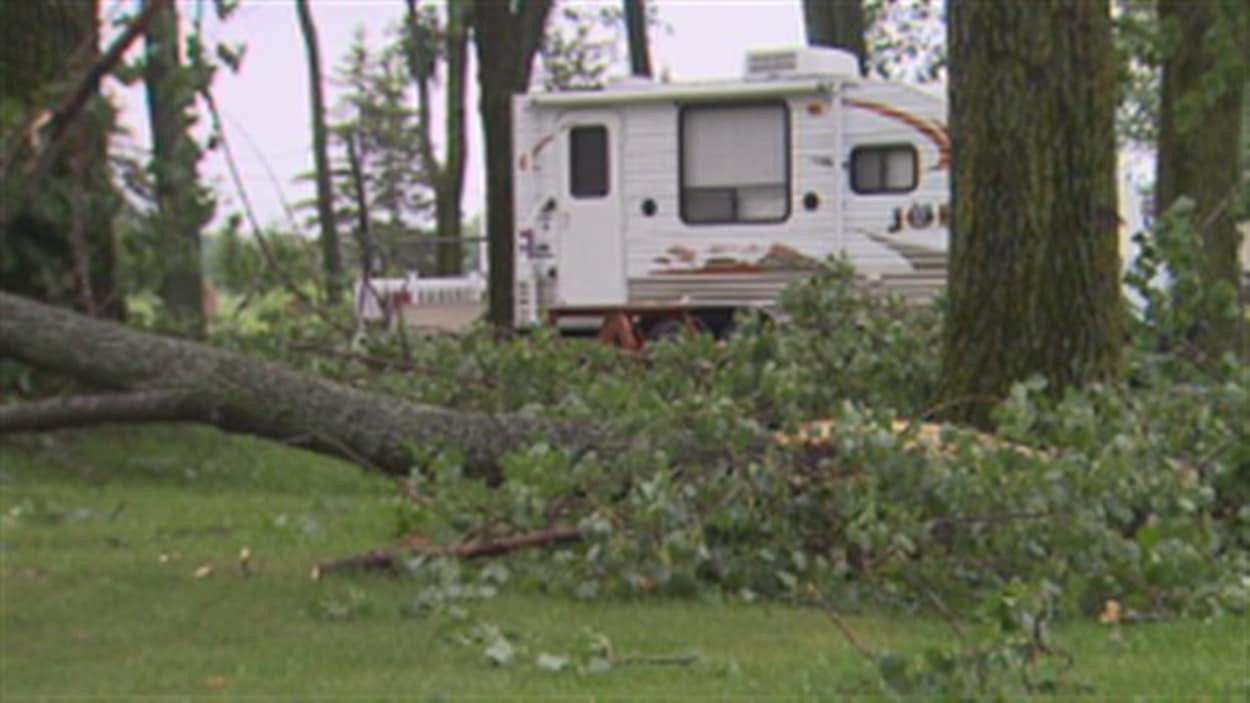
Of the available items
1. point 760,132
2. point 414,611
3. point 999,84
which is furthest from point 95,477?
point 760,132

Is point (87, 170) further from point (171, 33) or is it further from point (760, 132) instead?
point (760, 132)

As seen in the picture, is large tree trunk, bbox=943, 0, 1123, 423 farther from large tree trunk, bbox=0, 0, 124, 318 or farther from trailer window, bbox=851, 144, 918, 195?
trailer window, bbox=851, 144, 918, 195

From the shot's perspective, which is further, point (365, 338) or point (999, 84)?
point (365, 338)

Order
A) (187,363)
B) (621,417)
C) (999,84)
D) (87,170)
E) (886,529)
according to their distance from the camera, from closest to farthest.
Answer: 1. (886,529)
2. (187,363)
3. (621,417)
4. (999,84)
5. (87,170)

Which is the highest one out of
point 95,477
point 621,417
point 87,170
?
point 87,170

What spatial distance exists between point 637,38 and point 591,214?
8697 mm

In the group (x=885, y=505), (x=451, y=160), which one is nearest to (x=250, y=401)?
(x=885, y=505)

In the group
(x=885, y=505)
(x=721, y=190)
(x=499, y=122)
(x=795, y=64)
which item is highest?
(x=795, y=64)

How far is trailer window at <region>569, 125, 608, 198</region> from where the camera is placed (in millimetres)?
18109

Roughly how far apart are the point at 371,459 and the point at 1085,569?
2370 mm

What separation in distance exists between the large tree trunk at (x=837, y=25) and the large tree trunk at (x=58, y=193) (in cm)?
1226

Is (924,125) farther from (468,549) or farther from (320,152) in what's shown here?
(468,549)

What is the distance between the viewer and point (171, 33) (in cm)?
652

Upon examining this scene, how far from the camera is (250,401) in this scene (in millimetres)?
6320
